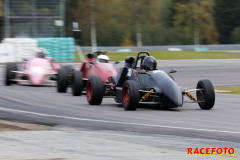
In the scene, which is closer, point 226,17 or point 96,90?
point 96,90

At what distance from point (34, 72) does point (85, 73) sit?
10.8ft

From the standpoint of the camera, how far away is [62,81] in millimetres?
17938

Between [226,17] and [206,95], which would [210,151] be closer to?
[206,95]

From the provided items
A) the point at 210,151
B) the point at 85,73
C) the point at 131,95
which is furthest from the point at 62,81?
the point at 210,151

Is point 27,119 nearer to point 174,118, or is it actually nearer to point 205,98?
point 174,118

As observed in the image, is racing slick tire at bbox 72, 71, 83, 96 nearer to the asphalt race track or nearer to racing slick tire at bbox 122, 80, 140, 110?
the asphalt race track

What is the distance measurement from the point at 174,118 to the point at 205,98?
1.65 meters

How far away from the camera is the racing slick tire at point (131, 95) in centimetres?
1191

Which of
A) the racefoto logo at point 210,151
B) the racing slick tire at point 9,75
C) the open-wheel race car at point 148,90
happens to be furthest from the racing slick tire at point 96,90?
the racing slick tire at point 9,75

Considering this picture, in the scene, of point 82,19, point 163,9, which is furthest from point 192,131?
point 163,9

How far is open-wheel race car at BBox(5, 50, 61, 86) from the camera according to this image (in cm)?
2022

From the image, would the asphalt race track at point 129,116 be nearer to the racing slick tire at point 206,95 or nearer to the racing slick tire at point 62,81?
the racing slick tire at point 206,95

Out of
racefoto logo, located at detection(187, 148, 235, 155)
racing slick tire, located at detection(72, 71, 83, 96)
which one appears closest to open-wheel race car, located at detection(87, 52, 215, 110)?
racing slick tire, located at detection(72, 71, 83, 96)

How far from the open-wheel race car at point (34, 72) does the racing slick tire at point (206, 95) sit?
28.6 ft
